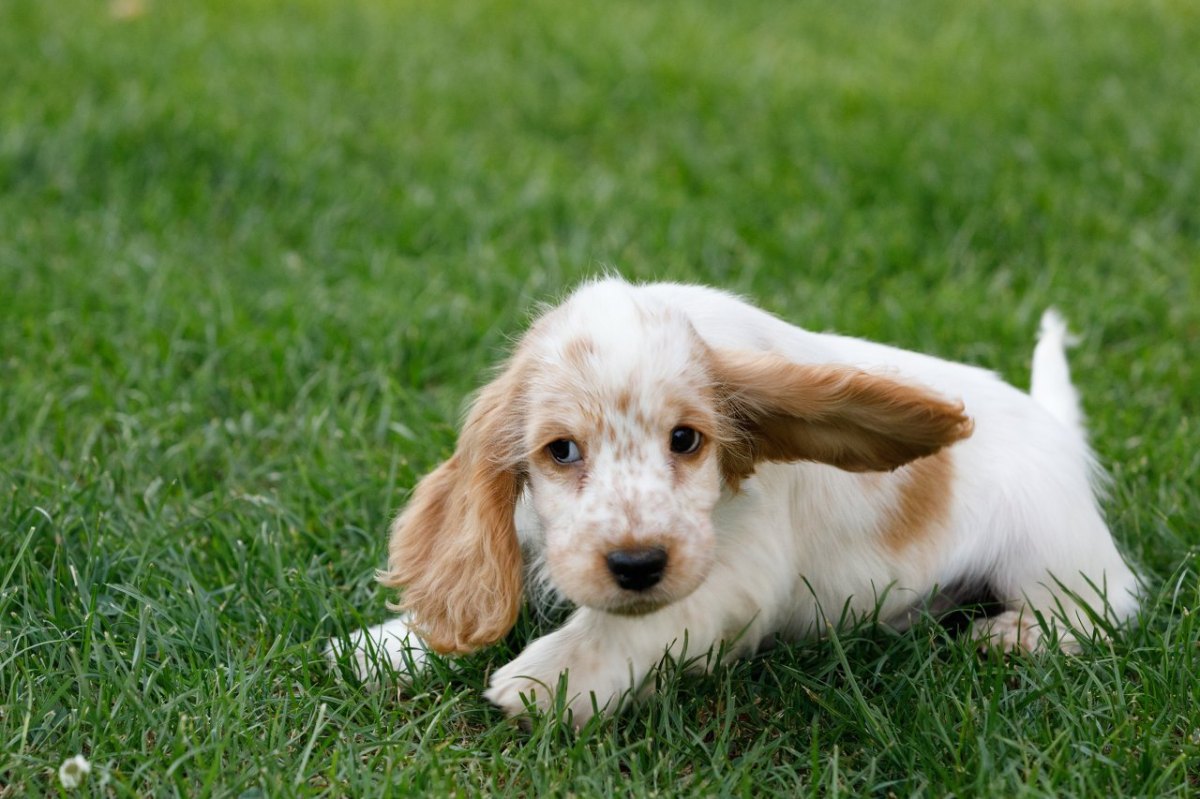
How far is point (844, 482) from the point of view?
Result: 138 inches

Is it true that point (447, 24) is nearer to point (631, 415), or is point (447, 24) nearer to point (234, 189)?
point (234, 189)

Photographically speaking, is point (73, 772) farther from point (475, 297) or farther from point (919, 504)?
point (475, 297)

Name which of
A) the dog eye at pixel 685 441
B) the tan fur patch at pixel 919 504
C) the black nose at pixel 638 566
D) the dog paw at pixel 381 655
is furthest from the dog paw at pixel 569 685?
the tan fur patch at pixel 919 504

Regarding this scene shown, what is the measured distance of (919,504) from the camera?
357cm

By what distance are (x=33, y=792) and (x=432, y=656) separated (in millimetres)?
959

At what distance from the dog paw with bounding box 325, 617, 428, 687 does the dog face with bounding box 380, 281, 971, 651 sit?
0.65 feet

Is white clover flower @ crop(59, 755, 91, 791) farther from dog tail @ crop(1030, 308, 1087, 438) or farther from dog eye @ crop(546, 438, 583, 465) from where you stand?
dog tail @ crop(1030, 308, 1087, 438)

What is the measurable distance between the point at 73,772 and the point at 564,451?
123cm

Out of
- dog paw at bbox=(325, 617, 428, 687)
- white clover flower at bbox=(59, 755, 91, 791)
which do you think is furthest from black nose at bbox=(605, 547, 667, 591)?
white clover flower at bbox=(59, 755, 91, 791)

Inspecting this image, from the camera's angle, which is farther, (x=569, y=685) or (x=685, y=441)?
(x=569, y=685)

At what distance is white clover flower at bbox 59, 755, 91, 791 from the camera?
289cm

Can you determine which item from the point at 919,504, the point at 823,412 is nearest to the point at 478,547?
the point at 823,412

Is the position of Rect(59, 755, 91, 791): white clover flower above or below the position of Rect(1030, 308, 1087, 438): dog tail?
below

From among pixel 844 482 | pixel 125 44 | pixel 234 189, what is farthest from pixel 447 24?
pixel 844 482
